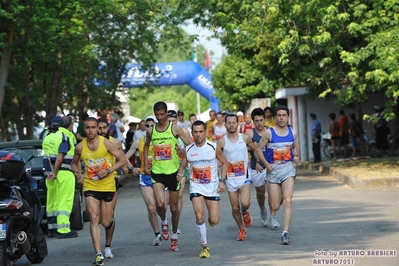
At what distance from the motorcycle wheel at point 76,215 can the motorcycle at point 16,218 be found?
424 cm

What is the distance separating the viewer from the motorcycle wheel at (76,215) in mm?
15641

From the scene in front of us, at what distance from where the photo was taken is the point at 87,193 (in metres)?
11.3

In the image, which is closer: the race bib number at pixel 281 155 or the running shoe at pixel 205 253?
the running shoe at pixel 205 253

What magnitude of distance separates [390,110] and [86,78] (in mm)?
16487

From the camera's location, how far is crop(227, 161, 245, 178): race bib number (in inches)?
507

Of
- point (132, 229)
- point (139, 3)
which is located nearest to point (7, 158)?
point (132, 229)

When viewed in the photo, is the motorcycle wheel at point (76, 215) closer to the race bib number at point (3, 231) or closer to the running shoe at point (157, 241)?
the running shoe at point (157, 241)

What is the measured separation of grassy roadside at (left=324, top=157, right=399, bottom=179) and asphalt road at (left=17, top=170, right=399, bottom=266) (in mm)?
3654

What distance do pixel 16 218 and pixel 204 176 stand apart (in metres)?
2.55

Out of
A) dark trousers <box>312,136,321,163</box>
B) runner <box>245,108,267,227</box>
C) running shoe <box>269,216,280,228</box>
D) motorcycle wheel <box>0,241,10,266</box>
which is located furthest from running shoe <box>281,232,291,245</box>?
dark trousers <box>312,136,321,163</box>

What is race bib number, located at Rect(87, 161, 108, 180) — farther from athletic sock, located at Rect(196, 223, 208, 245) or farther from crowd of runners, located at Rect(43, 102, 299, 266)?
athletic sock, located at Rect(196, 223, 208, 245)

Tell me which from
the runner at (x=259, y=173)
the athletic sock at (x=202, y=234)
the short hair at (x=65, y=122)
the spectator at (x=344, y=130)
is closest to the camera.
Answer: the athletic sock at (x=202, y=234)

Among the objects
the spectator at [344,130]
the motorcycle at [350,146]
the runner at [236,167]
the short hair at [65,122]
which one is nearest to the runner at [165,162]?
the runner at [236,167]

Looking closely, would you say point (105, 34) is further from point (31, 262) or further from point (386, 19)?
point (31, 262)
